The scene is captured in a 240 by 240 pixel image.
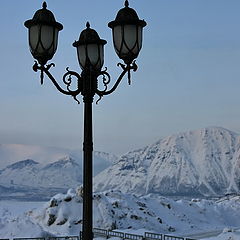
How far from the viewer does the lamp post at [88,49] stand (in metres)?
5.46

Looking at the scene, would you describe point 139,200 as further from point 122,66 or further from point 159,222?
point 122,66

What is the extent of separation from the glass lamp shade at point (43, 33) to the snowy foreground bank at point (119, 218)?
27523 millimetres

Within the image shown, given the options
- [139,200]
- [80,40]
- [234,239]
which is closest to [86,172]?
[80,40]

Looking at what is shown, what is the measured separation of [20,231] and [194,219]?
24.7 metres

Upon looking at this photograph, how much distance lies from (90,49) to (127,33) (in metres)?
0.52

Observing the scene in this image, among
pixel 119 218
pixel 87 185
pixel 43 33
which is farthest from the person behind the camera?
pixel 119 218

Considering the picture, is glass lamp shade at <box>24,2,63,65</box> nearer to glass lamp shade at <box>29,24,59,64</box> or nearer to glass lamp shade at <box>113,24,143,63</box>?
glass lamp shade at <box>29,24,59,64</box>

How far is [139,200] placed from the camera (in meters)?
51.4

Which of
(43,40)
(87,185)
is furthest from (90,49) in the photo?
(87,185)

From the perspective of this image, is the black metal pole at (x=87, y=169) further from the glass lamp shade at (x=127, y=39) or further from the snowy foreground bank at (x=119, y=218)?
the snowy foreground bank at (x=119, y=218)

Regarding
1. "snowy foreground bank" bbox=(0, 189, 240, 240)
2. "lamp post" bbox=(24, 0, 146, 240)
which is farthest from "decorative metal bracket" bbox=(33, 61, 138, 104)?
"snowy foreground bank" bbox=(0, 189, 240, 240)

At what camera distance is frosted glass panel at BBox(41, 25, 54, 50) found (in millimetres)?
5477

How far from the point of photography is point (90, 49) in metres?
5.80

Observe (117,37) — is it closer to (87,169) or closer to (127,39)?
(127,39)
